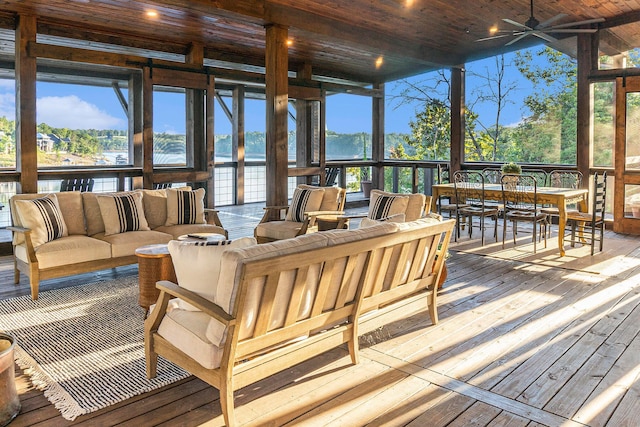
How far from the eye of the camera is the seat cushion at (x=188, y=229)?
5.70m

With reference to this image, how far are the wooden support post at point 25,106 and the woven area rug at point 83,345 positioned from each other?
234 cm

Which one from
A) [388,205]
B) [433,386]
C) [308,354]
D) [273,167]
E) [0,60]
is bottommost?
[433,386]

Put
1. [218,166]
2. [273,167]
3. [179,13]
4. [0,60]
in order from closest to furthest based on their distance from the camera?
[179,13] → [273,167] → [0,60] → [218,166]

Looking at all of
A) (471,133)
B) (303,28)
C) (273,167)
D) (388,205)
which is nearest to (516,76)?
(471,133)

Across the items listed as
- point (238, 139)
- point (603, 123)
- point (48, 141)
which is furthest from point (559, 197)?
point (48, 141)

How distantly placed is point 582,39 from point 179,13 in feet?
21.4

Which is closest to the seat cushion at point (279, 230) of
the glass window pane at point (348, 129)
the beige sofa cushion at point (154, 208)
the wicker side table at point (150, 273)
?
the beige sofa cushion at point (154, 208)

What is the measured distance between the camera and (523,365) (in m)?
3.25

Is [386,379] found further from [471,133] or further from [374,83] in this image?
[374,83]

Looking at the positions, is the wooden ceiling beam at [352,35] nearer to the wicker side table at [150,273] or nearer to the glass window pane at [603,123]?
the glass window pane at [603,123]

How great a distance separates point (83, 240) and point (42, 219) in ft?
1.36

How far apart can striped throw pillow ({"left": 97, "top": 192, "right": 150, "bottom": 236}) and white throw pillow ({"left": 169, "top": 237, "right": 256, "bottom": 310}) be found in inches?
117

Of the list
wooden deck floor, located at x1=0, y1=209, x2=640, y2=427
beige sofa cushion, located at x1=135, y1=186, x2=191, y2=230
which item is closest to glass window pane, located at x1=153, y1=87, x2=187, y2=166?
beige sofa cushion, located at x1=135, y1=186, x2=191, y2=230

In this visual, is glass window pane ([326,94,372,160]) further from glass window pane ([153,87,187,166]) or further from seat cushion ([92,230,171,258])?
seat cushion ([92,230,171,258])
